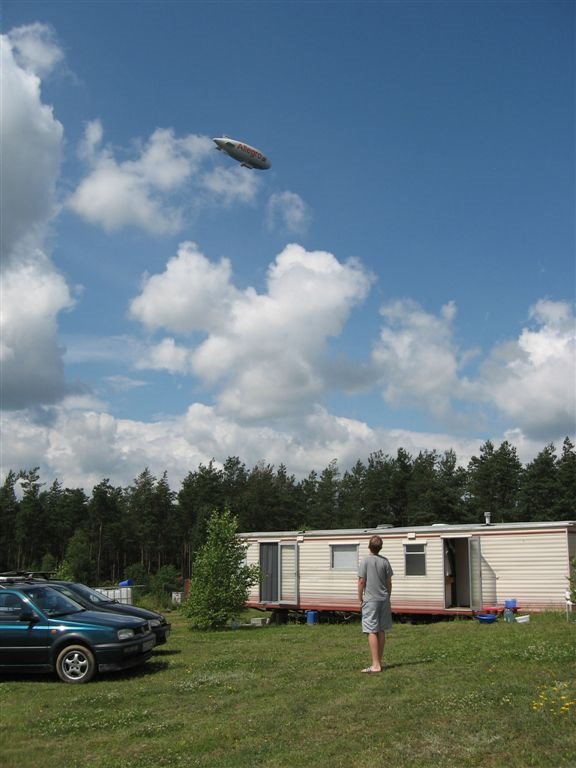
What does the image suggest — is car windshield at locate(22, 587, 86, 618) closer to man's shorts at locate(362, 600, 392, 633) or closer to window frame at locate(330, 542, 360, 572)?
man's shorts at locate(362, 600, 392, 633)

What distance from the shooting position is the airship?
118ft

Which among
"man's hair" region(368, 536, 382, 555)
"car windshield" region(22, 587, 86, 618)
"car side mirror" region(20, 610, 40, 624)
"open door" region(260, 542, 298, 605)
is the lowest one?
"open door" region(260, 542, 298, 605)

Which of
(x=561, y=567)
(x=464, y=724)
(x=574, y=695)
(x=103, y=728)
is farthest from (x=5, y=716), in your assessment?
(x=561, y=567)

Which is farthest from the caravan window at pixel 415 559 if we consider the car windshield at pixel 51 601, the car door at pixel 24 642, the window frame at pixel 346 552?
the car door at pixel 24 642

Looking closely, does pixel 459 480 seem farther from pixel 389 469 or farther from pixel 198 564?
pixel 198 564

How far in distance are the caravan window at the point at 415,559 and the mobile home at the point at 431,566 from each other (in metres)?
0.03

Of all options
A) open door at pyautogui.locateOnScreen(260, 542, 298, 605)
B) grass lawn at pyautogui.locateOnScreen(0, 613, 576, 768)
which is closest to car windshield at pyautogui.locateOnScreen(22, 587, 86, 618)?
grass lawn at pyautogui.locateOnScreen(0, 613, 576, 768)

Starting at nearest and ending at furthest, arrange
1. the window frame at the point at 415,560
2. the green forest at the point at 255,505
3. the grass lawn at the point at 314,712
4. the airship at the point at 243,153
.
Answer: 1. the grass lawn at the point at 314,712
2. the window frame at the point at 415,560
3. the airship at the point at 243,153
4. the green forest at the point at 255,505

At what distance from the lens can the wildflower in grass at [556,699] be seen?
6.00 meters

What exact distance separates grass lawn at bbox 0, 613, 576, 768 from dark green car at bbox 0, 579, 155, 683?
0.23m

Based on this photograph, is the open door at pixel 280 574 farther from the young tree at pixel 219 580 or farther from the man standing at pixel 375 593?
the man standing at pixel 375 593

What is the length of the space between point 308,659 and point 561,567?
945 centimetres

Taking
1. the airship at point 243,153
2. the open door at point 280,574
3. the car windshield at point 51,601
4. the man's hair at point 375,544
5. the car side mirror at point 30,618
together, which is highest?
the airship at point 243,153

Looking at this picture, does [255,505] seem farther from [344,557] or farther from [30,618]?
[30,618]
